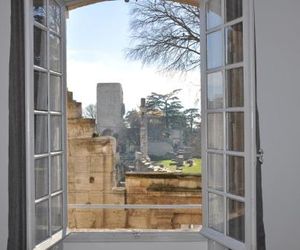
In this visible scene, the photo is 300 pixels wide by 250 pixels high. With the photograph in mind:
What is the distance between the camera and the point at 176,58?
4680mm

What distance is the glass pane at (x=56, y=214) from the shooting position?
2500 mm

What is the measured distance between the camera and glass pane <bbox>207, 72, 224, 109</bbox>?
2455 mm

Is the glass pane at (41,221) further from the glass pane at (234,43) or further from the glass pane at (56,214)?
the glass pane at (234,43)

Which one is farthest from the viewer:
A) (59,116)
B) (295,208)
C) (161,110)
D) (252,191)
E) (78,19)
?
(161,110)

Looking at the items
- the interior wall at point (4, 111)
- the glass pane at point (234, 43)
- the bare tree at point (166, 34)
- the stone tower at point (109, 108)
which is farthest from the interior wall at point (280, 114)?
the stone tower at point (109, 108)

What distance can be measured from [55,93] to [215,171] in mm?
1300

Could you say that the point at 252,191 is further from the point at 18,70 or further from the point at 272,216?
the point at 18,70

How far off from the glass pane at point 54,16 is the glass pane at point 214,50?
1131 mm

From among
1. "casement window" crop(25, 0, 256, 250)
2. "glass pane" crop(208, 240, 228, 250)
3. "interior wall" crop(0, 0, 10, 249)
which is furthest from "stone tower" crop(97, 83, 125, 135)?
"glass pane" crop(208, 240, 228, 250)

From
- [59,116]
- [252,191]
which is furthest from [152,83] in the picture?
[252,191]

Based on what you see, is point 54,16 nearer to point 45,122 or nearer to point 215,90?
point 45,122

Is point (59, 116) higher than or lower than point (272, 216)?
higher

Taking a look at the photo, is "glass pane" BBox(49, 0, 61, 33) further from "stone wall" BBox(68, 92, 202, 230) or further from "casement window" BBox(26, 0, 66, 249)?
"stone wall" BBox(68, 92, 202, 230)

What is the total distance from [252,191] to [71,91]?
10.1ft
